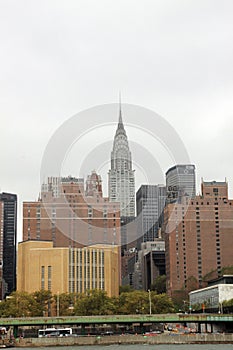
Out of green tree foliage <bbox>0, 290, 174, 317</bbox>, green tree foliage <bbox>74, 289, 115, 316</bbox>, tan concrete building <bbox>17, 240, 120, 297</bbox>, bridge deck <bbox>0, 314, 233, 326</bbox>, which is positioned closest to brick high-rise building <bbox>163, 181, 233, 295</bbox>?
tan concrete building <bbox>17, 240, 120, 297</bbox>

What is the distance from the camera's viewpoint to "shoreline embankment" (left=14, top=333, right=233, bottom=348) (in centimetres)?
8331

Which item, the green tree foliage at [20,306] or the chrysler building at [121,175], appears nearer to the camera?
the chrysler building at [121,175]

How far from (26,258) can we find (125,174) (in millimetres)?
29319

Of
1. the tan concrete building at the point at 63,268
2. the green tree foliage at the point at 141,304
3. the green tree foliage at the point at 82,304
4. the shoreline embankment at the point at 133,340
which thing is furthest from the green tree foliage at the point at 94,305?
the shoreline embankment at the point at 133,340

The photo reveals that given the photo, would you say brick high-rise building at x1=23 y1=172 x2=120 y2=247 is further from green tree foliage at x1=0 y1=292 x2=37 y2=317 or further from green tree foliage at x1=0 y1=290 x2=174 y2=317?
green tree foliage at x1=0 y1=292 x2=37 y2=317

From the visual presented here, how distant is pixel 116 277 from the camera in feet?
501

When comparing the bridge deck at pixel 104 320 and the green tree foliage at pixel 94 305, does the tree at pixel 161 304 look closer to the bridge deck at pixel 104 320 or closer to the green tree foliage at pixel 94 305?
the green tree foliage at pixel 94 305

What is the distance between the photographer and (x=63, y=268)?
137750 millimetres

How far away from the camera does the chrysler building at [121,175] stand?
98.1m

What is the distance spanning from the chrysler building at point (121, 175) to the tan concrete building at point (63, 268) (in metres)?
16.1

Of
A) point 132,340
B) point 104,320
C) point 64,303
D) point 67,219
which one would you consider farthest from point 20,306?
point 67,219

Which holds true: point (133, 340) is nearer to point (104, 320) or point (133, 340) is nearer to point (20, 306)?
point (104, 320)

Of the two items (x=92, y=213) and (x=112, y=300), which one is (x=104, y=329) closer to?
(x=112, y=300)

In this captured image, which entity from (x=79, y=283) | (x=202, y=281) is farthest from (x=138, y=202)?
(x=79, y=283)
